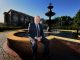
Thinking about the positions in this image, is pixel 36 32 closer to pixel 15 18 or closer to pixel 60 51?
pixel 60 51

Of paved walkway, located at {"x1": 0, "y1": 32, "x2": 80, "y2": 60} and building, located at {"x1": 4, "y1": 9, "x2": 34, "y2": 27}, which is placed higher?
building, located at {"x1": 4, "y1": 9, "x2": 34, "y2": 27}

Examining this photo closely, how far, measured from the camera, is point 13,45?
538 cm

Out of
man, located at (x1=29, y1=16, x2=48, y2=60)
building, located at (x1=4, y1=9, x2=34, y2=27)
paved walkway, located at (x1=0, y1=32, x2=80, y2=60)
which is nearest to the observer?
man, located at (x1=29, y1=16, x2=48, y2=60)

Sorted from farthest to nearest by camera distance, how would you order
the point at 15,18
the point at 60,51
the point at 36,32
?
the point at 15,18 < the point at 60,51 < the point at 36,32

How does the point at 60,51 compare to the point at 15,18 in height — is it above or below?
below

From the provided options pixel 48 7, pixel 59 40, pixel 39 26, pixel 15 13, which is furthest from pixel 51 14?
pixel 15 13

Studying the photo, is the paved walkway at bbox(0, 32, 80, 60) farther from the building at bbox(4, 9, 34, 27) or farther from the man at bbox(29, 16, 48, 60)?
the building at bbox(4, 9, 34, 27)

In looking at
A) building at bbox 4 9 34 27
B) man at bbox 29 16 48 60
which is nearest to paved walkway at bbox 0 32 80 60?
man at bbox 29 16 48 60

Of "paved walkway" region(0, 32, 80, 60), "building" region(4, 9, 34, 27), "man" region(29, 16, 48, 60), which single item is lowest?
"paved walkway" region(0, 32, 80, 60)

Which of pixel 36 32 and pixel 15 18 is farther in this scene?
pixel 15 18

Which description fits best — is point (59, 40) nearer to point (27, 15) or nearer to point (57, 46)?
point (57, 46)

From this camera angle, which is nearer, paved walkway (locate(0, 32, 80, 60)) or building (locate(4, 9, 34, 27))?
paved walkway (locate(0, 32, 80, 60))

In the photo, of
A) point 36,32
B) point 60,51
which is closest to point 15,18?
point 60,51

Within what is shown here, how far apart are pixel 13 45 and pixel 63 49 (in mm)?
2231
